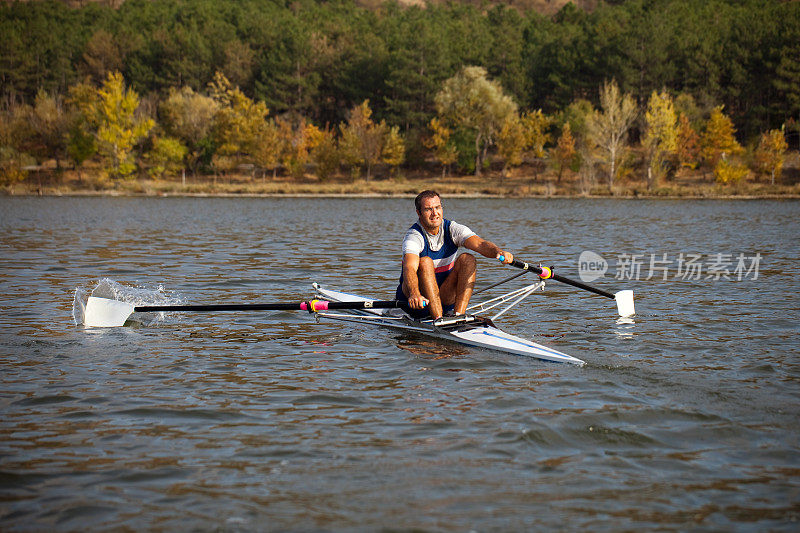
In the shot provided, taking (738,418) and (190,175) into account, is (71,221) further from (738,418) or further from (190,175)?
(190,175)

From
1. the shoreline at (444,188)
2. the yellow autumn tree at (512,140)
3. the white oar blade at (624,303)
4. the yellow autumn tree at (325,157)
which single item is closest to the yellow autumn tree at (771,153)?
the shoreline at (444,188)

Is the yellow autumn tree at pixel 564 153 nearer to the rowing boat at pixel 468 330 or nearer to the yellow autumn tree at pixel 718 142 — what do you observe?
the yellow autumn tree at pixel 718 142

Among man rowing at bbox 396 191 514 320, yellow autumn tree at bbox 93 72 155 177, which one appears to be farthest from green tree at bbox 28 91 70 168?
man rowing at bbox 396 191 514 320

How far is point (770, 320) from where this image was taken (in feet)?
41.4

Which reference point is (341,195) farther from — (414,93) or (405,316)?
(405,316)

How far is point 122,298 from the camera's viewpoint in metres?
13.2

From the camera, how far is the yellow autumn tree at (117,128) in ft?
255

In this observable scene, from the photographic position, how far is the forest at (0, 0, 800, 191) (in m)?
78.3

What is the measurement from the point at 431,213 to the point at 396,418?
12.5 ft

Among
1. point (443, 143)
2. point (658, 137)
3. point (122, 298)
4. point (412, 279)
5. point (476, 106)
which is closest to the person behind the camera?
point (412, 279)

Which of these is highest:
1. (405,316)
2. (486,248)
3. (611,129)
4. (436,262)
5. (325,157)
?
(611,129)

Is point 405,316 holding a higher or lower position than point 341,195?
higher

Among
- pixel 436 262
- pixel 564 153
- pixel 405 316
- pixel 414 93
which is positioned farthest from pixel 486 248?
pixel 414 93

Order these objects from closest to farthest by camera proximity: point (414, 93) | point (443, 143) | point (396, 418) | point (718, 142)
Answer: point (396, 418) → point (718, 142) → point (443, 143) → point (414, 93)
